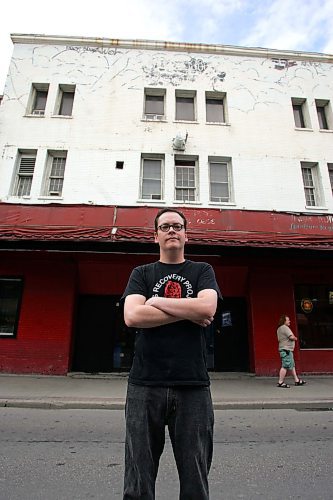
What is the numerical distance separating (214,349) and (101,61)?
43.1 feet

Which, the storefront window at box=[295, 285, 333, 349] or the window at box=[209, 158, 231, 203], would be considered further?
the window at box=[209, 158, 231, 203]

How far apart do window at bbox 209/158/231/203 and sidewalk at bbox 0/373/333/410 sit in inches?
259

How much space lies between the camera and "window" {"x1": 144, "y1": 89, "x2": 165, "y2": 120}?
45.0 ft

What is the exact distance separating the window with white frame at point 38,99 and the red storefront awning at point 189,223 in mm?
4839

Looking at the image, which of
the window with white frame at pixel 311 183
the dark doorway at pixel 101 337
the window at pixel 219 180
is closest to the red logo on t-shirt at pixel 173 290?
the dark doorway at pixel 101 337

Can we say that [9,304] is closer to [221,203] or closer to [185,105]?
[221,203]

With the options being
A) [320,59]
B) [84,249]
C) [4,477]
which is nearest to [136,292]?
[4,477]

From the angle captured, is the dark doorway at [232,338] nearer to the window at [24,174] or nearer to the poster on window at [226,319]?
the poster on window at [226,319]

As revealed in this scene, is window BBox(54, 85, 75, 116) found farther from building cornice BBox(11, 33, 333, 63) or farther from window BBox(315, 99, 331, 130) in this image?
window BBox(315, 99, 331, 130)

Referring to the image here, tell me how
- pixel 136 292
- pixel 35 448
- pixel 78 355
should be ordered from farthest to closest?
pixel 78 355, pixel 35 448, pixel 136 292

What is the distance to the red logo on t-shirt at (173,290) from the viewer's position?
2146 mm

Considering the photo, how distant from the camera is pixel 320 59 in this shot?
14750 mm

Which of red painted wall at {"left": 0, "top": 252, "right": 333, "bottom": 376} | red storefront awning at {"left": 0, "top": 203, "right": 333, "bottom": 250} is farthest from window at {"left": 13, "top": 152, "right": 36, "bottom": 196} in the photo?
red painted wall at {"left": 0, "top": 252, "right": 333, "bottom": 376}

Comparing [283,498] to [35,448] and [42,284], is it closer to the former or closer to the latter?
[35,448]
